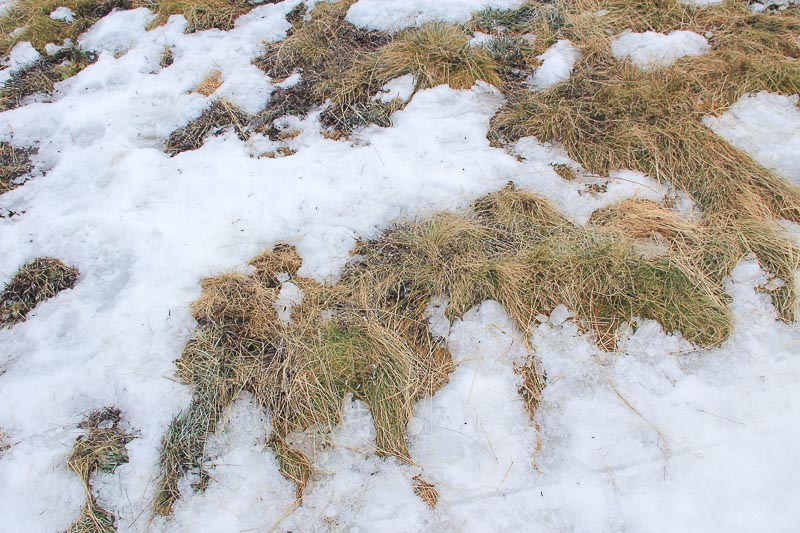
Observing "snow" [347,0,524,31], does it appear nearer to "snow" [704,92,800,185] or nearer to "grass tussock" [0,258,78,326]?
"snow" [704,92,800,185]

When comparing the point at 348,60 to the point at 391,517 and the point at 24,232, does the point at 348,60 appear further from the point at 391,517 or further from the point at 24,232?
the point at 391,517

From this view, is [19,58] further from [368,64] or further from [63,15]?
[368,64]

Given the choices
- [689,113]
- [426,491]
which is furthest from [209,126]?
[689,113]

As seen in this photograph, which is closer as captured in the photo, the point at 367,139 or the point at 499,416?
the point at 499,416

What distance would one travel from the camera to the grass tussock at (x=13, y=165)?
3.19 metres

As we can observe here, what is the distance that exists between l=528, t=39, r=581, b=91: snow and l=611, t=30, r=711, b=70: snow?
31 centimetres

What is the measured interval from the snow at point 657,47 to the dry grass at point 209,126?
8.99ft

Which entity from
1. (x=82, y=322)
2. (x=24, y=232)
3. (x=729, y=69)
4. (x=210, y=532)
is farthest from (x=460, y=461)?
(x=729, y=69)

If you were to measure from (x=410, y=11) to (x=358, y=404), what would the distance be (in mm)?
3186

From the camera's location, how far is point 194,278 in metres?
2.66

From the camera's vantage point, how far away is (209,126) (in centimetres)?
342

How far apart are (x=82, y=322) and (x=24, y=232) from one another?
2.74 feet

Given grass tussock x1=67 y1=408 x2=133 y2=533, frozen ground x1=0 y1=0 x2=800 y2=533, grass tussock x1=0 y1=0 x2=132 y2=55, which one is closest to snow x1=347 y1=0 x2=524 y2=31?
frozen ground x1=0 y1=0 x2=800 y2=533

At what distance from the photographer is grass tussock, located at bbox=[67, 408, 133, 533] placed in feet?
6.59
